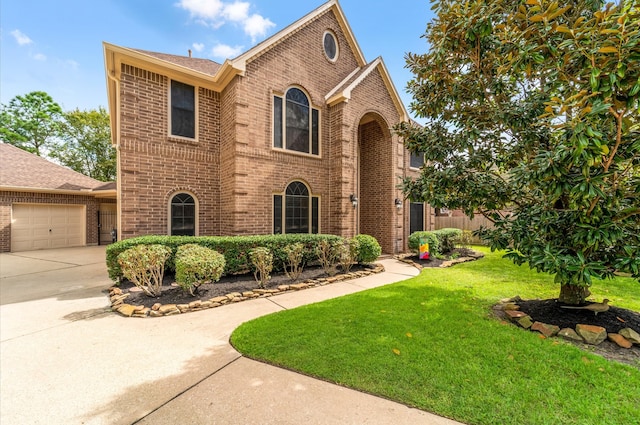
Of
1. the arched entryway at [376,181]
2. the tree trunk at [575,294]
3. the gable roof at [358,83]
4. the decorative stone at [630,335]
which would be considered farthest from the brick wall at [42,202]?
the decorative stone at [630,335]

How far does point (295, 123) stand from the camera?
9750 mm

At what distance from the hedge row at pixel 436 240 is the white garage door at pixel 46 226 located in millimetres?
18692

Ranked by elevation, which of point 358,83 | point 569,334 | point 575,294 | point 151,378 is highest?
point 358,83

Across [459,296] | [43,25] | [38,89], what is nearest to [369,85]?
[459,296]

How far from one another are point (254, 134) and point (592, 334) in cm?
876

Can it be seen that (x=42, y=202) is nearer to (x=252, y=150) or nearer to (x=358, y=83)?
(x=252, y=150)

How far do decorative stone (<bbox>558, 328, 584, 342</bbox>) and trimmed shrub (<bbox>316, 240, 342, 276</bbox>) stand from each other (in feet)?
16.5

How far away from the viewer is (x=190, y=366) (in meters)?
3.22

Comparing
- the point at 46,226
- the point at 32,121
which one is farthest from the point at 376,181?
the point at 32,121

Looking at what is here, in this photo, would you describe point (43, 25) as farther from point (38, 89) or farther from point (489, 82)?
point (38, 89)

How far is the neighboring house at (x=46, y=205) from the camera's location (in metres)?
13.4

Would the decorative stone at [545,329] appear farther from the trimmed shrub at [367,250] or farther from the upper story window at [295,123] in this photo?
the upper story window at [295,123]

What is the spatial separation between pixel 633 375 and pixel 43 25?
1713 cm

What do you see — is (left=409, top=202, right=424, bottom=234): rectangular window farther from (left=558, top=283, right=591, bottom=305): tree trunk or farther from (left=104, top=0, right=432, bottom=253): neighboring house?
(left=558, top=283, right=591, bottom=305): tree trunk
